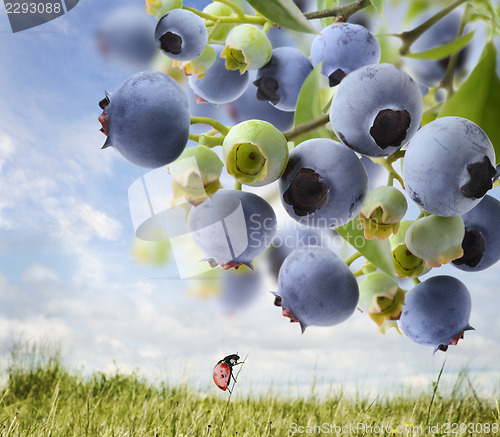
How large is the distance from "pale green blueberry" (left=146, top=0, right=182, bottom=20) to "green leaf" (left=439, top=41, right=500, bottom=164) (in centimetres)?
40

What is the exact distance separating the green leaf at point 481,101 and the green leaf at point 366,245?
0.15 metres

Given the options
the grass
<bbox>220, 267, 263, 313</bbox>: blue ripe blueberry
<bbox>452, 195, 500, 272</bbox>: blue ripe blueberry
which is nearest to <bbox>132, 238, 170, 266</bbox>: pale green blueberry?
<bbox>220, 267, 263, 313</bbox>: blue ripe blueberry

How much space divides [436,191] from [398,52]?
35cm

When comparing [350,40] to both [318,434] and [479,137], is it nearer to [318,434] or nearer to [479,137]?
[479,137]

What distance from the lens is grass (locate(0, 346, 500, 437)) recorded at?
245cm

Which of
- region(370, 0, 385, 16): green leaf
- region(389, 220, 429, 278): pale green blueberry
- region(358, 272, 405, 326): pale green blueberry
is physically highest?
region(370, 0, 385, 16): green leaf

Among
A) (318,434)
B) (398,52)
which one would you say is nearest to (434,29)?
(398,52)

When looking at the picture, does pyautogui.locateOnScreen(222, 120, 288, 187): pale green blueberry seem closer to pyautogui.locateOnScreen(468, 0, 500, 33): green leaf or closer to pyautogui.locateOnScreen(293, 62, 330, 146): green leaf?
pyautogui.locateOnScreen(293, 62, 330, 146): green leaf

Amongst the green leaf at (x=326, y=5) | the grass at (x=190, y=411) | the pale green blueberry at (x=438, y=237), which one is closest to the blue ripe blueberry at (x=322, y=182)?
the pale green blueberry at (x=438, y=237)

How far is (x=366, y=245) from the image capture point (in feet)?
1.86

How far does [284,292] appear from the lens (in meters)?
0.55

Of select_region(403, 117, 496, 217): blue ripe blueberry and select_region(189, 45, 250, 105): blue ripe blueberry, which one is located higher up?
select_region(189, 45, 250, 105): blue ripe blueberry

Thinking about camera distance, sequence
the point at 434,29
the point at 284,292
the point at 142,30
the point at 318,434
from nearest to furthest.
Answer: the point at 284,292 < the point at 434,29 < the point at 142,30 < the point at 318,434

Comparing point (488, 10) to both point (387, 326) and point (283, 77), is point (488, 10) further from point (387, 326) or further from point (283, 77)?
point (387, 326)
